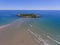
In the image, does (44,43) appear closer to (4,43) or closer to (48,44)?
(48,44)

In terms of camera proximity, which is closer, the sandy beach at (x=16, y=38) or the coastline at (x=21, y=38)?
the sandy beach at (x=16, y=38)

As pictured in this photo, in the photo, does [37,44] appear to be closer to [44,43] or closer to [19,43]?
[44,43]

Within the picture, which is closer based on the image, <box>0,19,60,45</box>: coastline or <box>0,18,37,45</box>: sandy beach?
<box>0,18,37,45</box>: sandy beach

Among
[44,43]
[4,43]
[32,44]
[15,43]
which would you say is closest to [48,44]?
[44,43]

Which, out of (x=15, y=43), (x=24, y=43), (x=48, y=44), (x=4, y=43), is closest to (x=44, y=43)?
(x=48, y=44)

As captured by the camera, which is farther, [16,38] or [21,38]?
[21,38]

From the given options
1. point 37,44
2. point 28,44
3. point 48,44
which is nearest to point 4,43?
point 28,44

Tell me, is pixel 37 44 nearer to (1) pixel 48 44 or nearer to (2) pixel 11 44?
(1) pixel 48 44
